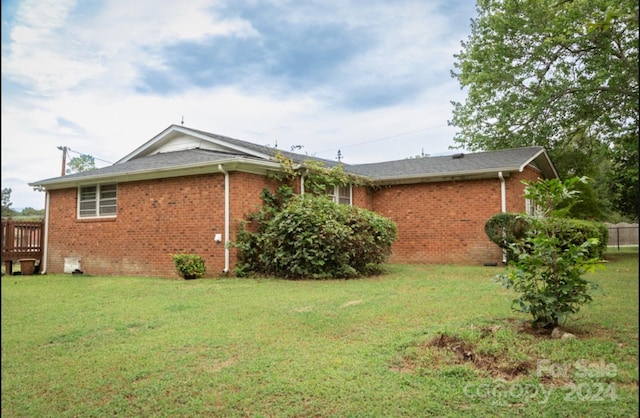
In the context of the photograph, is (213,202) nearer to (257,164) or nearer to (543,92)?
(257,164)

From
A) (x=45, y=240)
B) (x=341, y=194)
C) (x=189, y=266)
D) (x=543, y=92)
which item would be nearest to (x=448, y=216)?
(x=341, y=194)

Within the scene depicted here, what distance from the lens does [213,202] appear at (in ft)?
37.0

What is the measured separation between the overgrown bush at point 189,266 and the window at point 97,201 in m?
3.50

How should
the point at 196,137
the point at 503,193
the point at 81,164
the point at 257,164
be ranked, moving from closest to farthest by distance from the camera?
the point at 257,164
the point at 503,193
the point at 196,137
the point at 81,164

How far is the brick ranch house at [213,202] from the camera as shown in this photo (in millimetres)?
11336

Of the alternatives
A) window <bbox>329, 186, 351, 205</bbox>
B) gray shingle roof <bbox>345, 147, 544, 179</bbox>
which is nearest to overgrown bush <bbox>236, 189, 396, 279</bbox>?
window <bbox>329, 186, 351, 205</bbox>

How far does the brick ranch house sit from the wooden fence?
0.31 metres

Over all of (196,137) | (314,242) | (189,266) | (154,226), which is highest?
(196,137)

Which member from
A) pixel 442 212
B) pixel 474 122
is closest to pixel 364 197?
pixel 442 212

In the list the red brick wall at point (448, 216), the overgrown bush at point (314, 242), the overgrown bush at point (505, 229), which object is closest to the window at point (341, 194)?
the red brick wall at point (448, 216)

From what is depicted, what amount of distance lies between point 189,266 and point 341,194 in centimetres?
554

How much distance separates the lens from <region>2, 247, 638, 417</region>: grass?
3305mm

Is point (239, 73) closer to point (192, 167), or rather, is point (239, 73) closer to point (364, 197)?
point (192, 167)

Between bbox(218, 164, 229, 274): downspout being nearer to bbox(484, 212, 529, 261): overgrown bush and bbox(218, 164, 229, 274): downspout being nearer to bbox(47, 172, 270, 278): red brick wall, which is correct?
bbox(47, 172, 270, 278): red brick wall
